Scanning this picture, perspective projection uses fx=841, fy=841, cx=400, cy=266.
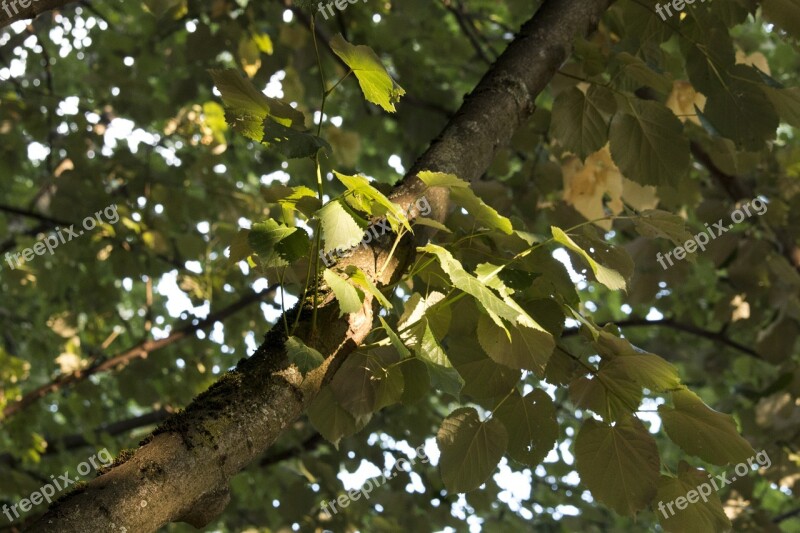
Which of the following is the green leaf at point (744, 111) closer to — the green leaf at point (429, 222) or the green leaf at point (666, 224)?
the green leaf at point (666, 224)

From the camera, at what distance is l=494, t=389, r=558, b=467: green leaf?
1.44 m

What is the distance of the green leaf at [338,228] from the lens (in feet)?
3.59

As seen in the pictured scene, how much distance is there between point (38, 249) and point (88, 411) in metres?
0.81

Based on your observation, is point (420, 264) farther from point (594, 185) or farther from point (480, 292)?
point (594, 185)

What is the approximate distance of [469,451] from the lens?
1.41 m

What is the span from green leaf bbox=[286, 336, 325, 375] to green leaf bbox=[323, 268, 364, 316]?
0.22 ft

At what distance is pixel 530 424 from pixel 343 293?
51 cm

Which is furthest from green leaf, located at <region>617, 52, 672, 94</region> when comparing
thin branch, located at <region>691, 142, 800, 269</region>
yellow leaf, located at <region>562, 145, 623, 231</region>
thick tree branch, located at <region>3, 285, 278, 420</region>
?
thick tree branch, located at <region>3, 285, 278, 420</region>

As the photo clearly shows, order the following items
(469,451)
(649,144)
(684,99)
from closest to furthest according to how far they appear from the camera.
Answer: (469,451) < (649,144) < (684,99)

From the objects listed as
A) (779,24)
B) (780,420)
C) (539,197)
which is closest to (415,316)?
(779,24)

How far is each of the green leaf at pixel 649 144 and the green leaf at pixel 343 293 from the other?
3.06 feet

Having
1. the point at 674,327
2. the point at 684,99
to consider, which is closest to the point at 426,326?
the point at 684,99

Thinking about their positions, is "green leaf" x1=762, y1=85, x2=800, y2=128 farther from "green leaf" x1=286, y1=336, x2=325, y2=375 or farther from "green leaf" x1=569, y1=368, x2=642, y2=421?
"green leaf" x1=286, y1=336, x2=325, y2=375

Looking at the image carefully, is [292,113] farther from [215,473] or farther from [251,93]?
[215,473]
